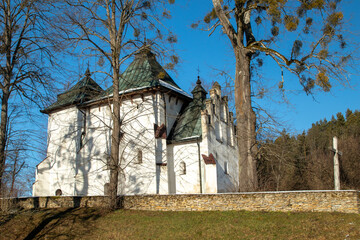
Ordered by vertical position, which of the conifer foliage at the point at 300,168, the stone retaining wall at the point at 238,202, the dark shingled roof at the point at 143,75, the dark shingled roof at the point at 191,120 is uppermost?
the dark shingled roof at the point at 143,75

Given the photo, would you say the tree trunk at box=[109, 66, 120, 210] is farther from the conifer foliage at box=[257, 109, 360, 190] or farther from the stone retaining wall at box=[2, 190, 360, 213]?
the conifer foliage at box=[257, 109, 360, 190]

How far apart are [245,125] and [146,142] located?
816 cm

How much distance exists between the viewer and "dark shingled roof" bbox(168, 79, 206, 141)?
22.0 m

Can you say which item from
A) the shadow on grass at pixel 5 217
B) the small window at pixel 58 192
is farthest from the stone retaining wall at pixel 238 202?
the small window at pixel 58 192

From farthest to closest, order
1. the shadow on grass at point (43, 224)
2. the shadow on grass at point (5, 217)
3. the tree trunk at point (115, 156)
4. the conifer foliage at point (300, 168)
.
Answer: the conifer foliage at point (300, 168) → the tree trunk at point (115, 156) → the shadow on grass at point (5, 217) → the shadow on grass at point (43, 224)

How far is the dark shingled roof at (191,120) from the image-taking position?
72.3ft

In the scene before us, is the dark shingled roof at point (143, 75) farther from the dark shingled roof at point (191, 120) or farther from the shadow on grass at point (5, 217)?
the shadow on grass at point (5, 217)

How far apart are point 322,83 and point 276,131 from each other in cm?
327

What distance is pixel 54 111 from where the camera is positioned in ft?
88.3

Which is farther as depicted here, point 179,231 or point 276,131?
point 276,131

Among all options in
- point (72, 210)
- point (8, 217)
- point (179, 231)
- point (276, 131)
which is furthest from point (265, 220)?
point (8, 217)

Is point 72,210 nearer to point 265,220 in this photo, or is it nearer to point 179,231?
point 179,231

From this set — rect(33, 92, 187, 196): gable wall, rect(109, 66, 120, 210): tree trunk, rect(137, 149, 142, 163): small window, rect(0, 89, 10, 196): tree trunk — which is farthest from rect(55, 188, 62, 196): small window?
rect(0, 89, 10, 196): tree trunk

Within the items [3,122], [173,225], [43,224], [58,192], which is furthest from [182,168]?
[3,122]
